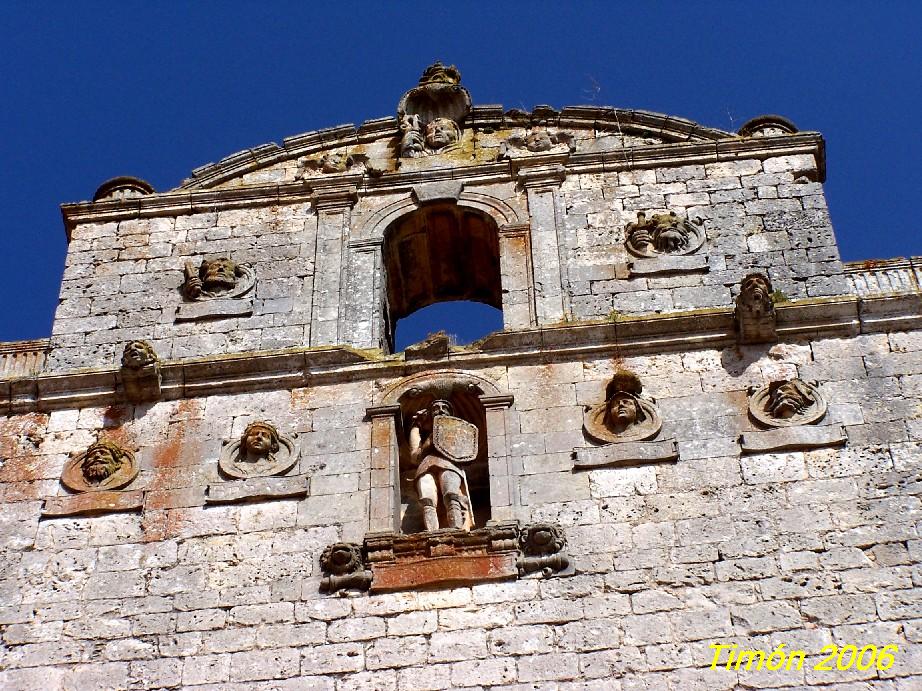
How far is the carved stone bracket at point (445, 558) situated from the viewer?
38.8 feet

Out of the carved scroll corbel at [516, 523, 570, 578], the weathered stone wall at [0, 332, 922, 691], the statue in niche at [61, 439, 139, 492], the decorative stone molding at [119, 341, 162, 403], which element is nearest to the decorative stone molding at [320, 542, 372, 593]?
the weathered stone wall at [0, 332, 922, 691]

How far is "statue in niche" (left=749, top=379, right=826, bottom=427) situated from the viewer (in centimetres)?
1283

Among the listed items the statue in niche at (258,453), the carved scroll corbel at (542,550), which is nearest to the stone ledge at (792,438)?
the carved scroll corbel at (542,550)

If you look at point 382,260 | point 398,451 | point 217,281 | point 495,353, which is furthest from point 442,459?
point 217,281

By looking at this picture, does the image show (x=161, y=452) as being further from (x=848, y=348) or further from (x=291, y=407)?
(x=848, y=348)

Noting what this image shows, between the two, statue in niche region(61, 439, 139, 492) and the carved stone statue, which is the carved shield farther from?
statue in niche region(61, 439, 139, 492)

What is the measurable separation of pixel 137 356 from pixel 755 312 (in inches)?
188

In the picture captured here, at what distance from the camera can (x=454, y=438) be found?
13023 millimetres

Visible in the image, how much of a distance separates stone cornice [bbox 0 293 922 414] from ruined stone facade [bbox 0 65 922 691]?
0.08 ft

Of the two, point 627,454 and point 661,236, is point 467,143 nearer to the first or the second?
point 661,236

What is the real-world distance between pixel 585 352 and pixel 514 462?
134cm

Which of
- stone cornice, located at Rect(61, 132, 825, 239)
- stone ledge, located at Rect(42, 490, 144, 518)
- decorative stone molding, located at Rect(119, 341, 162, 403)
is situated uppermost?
stone cornice, located at Rect(61, 132, 825, 239)

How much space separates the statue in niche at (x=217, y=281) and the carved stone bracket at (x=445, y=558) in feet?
11.7

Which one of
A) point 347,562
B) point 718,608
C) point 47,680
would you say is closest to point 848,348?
point 718,608
